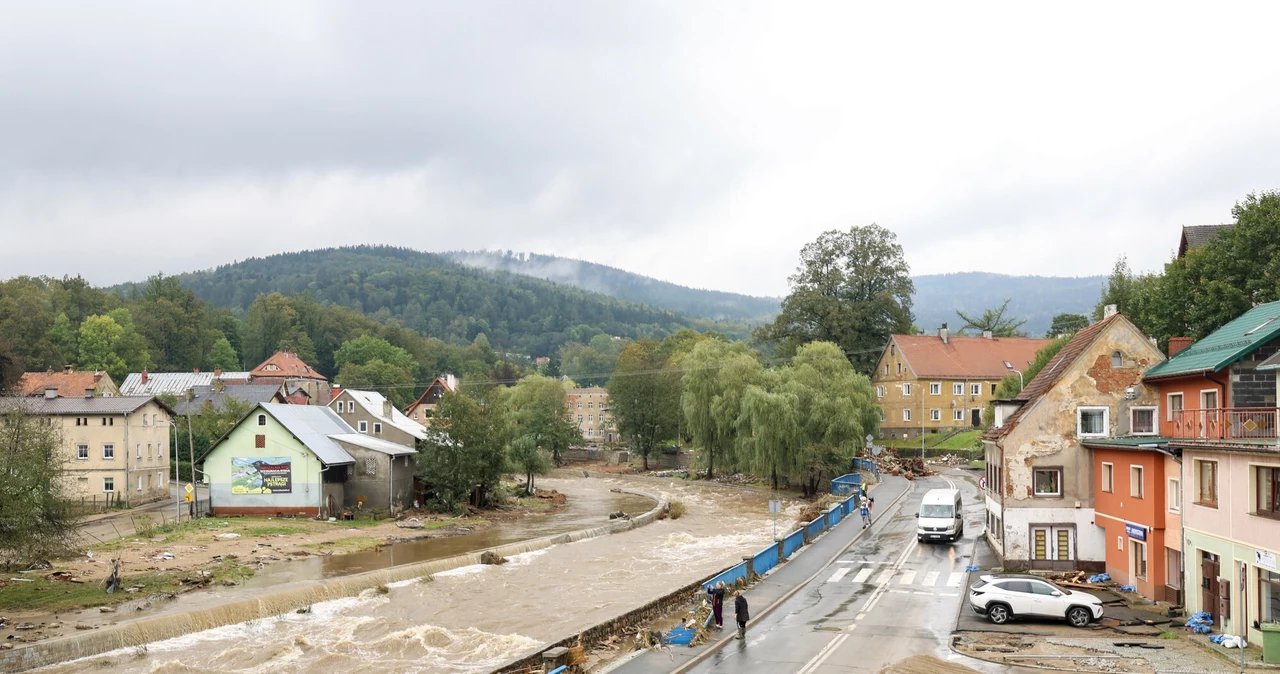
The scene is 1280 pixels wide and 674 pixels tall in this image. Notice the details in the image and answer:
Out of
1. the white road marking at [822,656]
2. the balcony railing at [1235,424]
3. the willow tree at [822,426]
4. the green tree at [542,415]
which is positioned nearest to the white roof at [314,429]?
the green tree at [542,415]

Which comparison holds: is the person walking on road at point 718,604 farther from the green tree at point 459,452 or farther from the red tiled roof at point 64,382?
the red tiled roof at point 64,382

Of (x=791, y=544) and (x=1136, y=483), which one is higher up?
(x=1136, y=483)

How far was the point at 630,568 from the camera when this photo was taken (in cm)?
4094

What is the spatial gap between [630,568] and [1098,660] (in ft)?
74.7

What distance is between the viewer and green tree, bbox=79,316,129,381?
Answer: 117 metres

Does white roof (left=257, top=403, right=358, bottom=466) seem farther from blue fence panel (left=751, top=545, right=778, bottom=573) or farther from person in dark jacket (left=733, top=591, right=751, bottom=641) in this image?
person in dark jacket (left=733, top=591, right=751, bottom=641)

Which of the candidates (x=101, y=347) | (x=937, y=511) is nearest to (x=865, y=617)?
(x=937, y=511)

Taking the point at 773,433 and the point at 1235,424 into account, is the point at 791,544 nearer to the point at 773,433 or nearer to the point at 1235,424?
the point at 1235,424

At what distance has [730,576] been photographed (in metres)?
30.4

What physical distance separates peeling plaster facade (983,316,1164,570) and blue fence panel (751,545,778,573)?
332 inches

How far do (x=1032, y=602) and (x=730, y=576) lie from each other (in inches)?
364

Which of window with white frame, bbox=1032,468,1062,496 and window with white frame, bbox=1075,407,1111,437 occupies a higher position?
window with white frame, bbox=1075,407,1111,437

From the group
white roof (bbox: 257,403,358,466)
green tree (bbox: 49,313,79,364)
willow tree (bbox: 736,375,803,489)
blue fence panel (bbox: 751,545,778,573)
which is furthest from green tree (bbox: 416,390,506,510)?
green tree (bbox: 49,313,79,364)

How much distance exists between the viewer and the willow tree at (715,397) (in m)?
76.9
